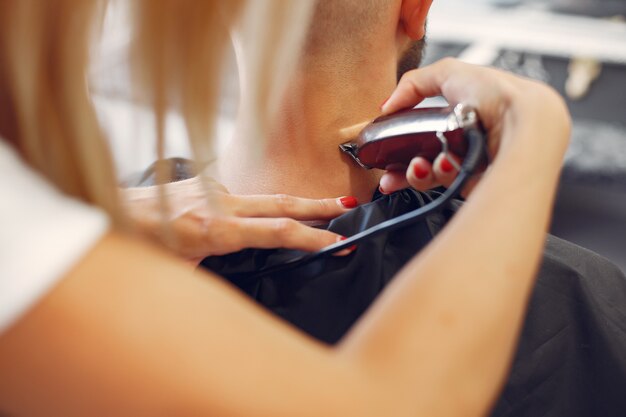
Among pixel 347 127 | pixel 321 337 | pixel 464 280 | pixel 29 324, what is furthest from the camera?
pixel 347 127

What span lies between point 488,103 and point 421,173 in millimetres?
143

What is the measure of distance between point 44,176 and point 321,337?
1.62 ft

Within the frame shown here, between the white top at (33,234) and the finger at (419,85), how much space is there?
0.53 meters

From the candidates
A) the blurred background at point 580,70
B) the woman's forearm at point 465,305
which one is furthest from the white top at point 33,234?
the blurred background at point 580,70

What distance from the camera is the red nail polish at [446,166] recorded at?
0.91 meters

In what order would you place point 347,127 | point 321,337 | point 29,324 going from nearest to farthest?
→ point 29,324 < point 321,337 < point 347,127

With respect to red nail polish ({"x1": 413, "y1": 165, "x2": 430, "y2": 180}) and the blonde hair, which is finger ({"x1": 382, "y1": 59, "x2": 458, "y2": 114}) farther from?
the blonde hair

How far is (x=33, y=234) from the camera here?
533 millimetres

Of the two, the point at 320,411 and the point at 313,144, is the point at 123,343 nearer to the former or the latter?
the point at 320,411

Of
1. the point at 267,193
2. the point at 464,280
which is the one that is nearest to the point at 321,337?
the point at 267,193

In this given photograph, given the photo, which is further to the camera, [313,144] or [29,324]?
[313,144]

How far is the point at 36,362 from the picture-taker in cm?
53

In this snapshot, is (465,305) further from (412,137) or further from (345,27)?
(345,27)

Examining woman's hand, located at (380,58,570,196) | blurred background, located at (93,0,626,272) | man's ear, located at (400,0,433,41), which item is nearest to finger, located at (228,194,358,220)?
woman's hand, located at (380,58,570,196)
